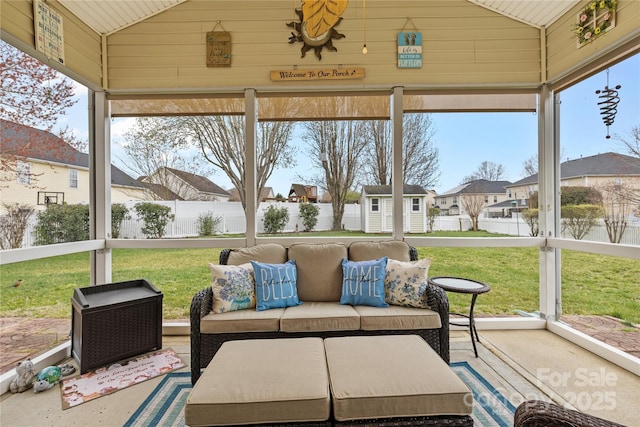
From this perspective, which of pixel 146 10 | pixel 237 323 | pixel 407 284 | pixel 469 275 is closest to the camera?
pixel 237 323

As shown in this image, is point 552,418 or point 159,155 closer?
point 552,418

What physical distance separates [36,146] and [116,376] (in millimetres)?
2079

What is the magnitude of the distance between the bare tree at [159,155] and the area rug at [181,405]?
2.07m

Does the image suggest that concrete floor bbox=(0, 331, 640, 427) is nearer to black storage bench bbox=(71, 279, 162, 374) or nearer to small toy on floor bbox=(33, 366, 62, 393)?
small toy on floor bbox=(33, 366, 62, 393)

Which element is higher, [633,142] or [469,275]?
[633,142]

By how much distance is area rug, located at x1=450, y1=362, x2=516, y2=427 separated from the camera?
1901mm

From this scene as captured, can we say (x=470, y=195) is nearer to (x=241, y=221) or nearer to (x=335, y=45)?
(x=335, y=45)

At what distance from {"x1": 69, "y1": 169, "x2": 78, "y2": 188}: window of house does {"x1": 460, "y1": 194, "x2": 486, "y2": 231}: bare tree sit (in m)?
4.22

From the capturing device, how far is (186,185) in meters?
A: 3.56

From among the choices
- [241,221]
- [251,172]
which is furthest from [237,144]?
[241,221]

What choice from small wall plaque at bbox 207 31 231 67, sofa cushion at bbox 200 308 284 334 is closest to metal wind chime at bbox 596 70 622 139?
sofa cushion at bbox 200 308 284 334

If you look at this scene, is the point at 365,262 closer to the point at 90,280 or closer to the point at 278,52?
the point at 278,52

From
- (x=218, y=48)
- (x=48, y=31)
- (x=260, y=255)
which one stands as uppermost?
(x=218, y=48)

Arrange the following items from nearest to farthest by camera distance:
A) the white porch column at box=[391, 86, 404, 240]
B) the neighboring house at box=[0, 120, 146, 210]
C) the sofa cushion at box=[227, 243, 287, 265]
Result: the neighboring house at box=[0, 120, 146, 210], the sofa cushion at box=[227, 243, 287, 265], the white porch column at box=[391, 86, 404, 240]
